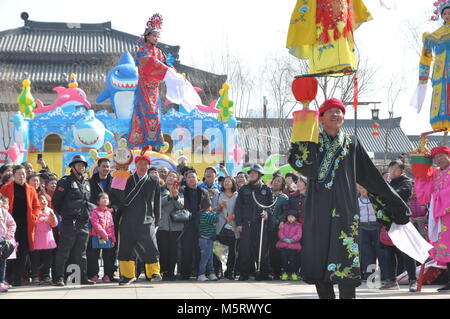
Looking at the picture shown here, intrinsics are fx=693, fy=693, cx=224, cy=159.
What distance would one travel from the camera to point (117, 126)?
21312 millimetres

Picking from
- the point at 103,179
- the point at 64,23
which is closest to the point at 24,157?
the point at 103,179

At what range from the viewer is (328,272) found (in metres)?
5.28

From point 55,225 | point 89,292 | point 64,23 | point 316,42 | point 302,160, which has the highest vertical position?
point 64,23

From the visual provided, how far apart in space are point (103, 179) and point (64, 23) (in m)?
32.0

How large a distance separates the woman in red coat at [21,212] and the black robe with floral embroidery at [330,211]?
5.27 meters

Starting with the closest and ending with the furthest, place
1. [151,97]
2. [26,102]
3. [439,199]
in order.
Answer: [439,199], [151,97], [26,102]

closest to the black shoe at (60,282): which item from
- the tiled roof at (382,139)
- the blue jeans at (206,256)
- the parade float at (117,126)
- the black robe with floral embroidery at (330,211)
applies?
the blue jeans at (206,256)

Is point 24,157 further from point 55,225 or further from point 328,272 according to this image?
point 328,272

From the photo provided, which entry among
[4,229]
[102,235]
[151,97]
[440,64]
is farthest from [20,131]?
[440,64]

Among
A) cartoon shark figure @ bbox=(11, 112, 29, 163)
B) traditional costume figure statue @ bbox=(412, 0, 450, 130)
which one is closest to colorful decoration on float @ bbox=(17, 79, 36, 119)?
cartoon shark figure @ bbox=(11, 112, 29, 163)

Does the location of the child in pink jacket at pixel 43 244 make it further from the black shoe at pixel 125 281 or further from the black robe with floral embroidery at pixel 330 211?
the black robe with floral embroidery at pixel 330 211

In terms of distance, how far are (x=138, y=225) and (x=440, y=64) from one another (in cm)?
449

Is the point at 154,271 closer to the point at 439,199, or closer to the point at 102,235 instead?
the point at 102,235

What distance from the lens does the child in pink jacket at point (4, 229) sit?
8648mm
